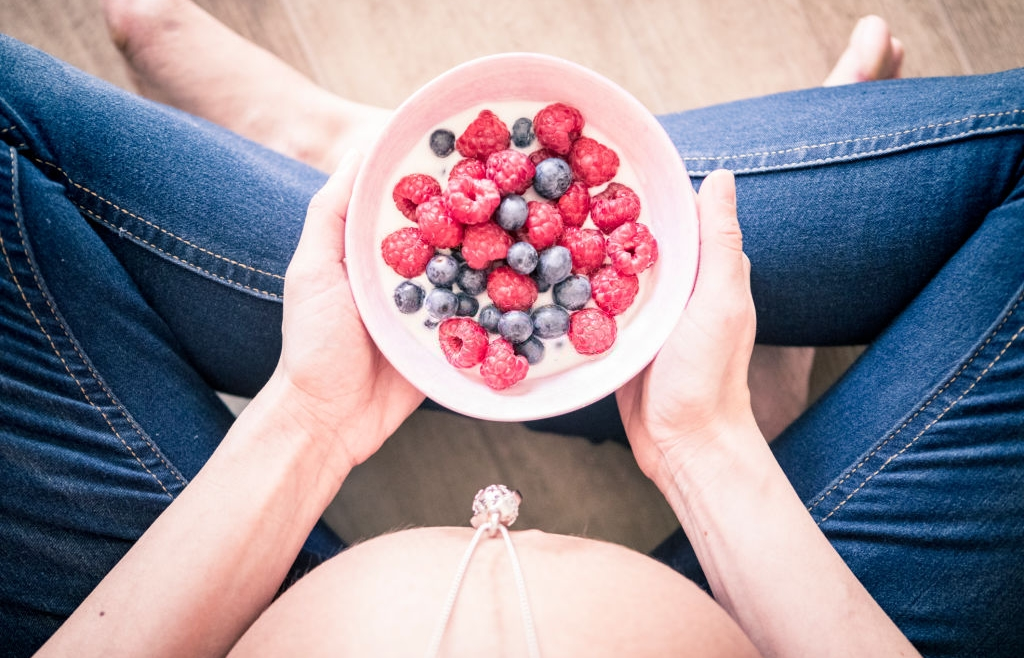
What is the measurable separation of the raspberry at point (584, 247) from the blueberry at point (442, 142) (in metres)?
0.15

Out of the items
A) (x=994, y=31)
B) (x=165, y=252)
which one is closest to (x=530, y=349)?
(x=165, y=252)

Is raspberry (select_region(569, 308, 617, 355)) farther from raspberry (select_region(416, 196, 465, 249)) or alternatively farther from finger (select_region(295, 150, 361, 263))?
finger (select_region(295, 150, 361, 263))

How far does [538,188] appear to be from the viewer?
2.08ft

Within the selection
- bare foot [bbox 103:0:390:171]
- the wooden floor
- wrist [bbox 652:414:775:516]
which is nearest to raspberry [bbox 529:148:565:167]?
wrist [bbox 652:414:775:516]

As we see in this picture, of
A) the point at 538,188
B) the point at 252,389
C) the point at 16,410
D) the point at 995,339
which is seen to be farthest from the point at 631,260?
the point at 16,410

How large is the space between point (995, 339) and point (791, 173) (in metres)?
0.30

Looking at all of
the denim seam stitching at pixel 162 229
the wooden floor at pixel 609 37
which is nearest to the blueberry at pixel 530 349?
the denim seam stitching at pixel 162 229

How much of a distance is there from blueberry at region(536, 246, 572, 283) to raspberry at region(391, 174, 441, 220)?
13 cm

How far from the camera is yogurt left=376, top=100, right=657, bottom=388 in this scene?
65cm

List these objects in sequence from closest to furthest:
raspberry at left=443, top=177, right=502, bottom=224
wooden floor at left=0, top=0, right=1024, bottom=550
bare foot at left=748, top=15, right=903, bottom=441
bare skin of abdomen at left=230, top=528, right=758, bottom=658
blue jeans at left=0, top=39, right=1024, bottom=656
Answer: bare skin of abdomen at left=230, top=528, right=758, bottom=658 → raspberry at left=443, top=177, right=502, bottom=224 → blue jeans at left=0, top=39, right=1024, bottom=656 → bare foot at left=748, top=15, right=903, bottom=441 → wooden floor at left=0, top=0, right=1024, bottom=550

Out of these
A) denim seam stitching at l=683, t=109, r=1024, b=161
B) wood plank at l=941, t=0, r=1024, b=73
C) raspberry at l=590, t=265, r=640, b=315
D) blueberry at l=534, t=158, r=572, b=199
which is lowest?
raspberry at l=590, t=265, r=640, b=315

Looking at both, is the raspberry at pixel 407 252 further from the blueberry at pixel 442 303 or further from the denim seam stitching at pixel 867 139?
the denim seam stitching at pixel 867 139

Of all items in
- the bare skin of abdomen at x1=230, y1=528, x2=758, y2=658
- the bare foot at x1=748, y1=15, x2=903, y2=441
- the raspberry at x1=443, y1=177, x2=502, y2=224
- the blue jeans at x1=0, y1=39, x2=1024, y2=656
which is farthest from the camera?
the bare foot at x1=748, y1=15, x2=903, y2=441

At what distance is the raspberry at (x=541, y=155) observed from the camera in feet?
2.10
